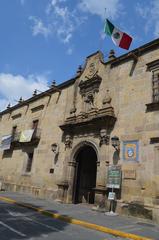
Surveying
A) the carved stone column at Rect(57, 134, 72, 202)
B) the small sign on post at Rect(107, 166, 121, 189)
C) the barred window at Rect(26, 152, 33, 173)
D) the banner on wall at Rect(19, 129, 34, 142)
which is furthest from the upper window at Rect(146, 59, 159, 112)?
the barred window at Rect(26, 152, 33, 173)

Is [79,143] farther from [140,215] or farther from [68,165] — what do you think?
[140,215]

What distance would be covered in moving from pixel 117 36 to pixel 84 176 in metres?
7.95

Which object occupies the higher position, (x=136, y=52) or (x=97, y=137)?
(x=136, y=52)

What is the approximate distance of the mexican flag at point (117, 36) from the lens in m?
12.4

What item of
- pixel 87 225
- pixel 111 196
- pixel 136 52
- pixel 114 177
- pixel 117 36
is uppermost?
pixel 117 36

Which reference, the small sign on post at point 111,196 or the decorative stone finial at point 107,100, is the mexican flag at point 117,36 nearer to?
the decorative stone finial at point 107,100

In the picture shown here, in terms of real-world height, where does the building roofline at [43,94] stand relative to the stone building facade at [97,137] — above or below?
above

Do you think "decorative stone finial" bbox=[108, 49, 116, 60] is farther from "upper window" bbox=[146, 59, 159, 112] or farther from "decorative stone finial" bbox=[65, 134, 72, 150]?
"decorative stone finial" bbox=[65, 134, 72, 150]

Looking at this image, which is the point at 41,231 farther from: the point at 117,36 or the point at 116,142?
the point at 117,36

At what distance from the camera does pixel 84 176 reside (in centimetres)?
1458

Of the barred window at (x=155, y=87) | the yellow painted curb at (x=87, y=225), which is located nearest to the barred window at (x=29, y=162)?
the yellow painted curb at (x=87, y=225)

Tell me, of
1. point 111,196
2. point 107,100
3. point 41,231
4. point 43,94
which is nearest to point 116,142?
point 111,196

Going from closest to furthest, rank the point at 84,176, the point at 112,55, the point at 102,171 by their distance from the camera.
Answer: the point at 102,171 < the point at 112,55 < the point at 84,176

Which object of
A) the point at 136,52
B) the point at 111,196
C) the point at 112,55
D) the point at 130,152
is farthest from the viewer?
the point at 112,55
